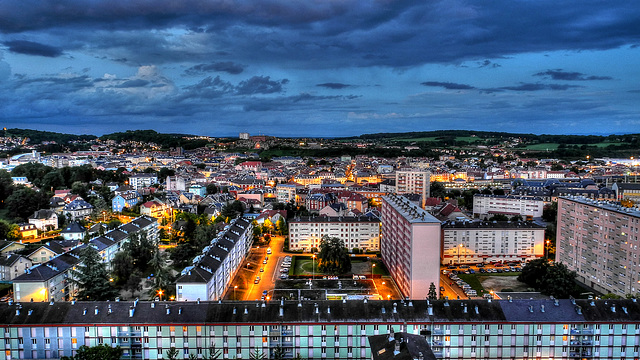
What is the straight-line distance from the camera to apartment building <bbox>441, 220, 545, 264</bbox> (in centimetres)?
3869

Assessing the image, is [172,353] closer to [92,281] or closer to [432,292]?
[92,281]

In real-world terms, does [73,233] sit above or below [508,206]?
below

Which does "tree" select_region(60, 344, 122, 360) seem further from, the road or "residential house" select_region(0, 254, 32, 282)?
"residential house" select_region(0, 254, 32, 282)

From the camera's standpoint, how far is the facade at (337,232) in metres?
41.7

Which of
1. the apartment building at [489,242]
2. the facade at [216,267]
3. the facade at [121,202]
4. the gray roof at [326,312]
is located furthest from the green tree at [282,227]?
the gray roof at [326,312]

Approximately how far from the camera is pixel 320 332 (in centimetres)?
1864

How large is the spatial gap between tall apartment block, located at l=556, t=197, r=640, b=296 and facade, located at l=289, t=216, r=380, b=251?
16.0m

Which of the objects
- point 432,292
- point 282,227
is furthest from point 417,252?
point 282,227

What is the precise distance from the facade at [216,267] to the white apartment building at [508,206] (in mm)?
35182

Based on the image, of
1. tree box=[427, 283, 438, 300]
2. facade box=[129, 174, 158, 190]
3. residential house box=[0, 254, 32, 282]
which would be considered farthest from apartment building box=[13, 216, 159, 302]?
facade box=[129, 174, 158, 190]

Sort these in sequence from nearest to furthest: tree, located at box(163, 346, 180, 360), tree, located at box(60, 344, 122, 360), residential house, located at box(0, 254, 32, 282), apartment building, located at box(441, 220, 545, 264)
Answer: tree, located at box(60, 344, 122, 360)
tree, located at box(163, 346, 180, 360)
residential house, located at box(0, 254, 32, 282)
apartment building, located at box(441, 220, 545, 264)

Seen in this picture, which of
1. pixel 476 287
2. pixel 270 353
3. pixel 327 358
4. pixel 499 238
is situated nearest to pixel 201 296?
pixel 270 353

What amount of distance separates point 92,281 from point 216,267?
7.23 metres

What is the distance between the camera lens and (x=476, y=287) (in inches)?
1254
